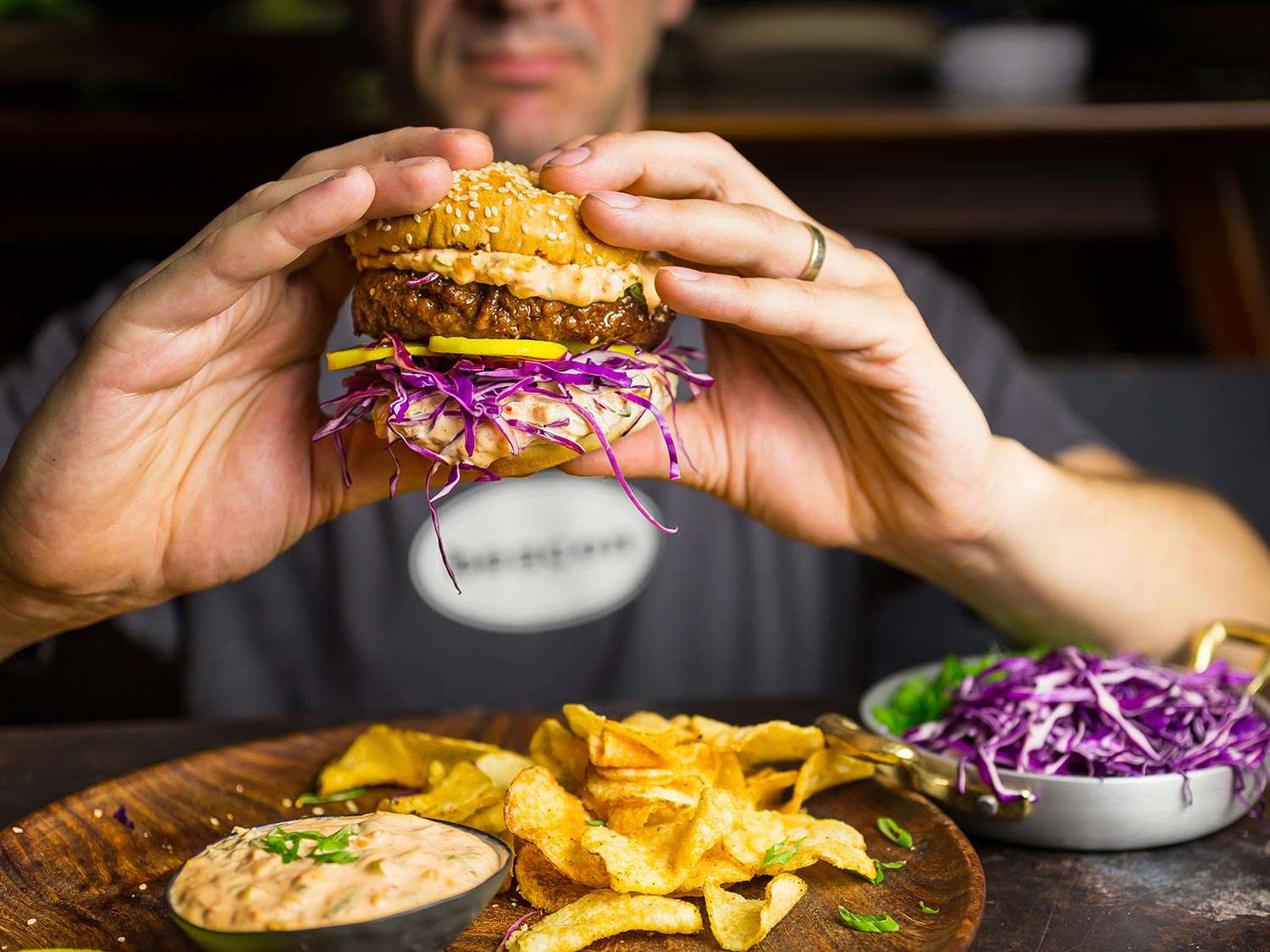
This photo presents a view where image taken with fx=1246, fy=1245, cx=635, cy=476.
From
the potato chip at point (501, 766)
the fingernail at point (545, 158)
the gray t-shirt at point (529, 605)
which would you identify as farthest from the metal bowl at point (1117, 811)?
the gray t-shirt at point (529, 605)

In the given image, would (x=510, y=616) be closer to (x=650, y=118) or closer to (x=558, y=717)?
(x=558, y=717)

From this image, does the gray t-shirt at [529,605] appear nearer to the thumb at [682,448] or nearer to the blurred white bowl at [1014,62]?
the thumb at [682,448]

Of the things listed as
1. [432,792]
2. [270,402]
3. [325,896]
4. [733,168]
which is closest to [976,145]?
[733,168]

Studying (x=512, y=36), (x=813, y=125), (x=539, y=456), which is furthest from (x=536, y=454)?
(x=813, y=125)

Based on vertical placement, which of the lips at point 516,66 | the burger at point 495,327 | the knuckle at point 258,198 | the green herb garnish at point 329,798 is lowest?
the green herb garnish at point 329,798

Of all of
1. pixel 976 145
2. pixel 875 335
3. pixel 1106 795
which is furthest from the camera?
pixel 976 145

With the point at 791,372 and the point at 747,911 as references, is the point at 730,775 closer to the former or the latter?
the point at 747,911

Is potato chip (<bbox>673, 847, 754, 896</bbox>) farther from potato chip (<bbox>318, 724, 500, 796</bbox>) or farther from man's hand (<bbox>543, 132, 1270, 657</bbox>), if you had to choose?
man's hand (<bbox>543, 132, 1270, 657</bbox>)
